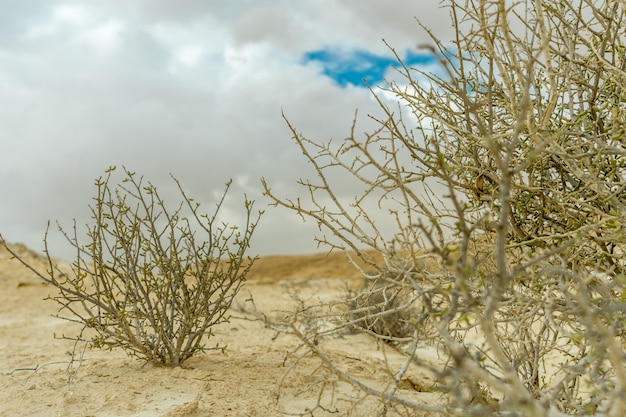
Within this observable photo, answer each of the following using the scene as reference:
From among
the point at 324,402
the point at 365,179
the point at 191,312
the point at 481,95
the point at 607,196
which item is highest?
the point at 481,95

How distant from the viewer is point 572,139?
10.7ft

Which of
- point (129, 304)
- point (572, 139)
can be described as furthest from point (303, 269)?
point (572, 139)

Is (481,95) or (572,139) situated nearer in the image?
(572,139)

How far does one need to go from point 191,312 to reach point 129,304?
1.62 ft

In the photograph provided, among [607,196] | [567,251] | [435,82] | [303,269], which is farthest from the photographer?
[303,269]

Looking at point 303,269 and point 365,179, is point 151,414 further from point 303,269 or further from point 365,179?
point 303,269

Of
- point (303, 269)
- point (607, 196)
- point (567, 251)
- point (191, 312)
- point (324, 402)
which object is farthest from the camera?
point (303, 269)

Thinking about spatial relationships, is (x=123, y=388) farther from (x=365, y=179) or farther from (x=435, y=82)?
(x=435, y=82)

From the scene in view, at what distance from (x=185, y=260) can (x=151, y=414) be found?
121 cm

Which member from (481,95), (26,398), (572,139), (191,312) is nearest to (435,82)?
(481,95)

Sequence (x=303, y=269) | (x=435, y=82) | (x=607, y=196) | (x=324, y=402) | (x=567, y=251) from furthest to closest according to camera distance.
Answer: (x=303, y=269)
(x=324, y=402)
(x=435, y=82)
(x=567, y=251)
(x=607, y=196)

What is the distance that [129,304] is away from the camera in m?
4.80

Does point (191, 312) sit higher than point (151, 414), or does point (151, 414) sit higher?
point (191, 312)

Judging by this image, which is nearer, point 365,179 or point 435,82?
point 365,179
